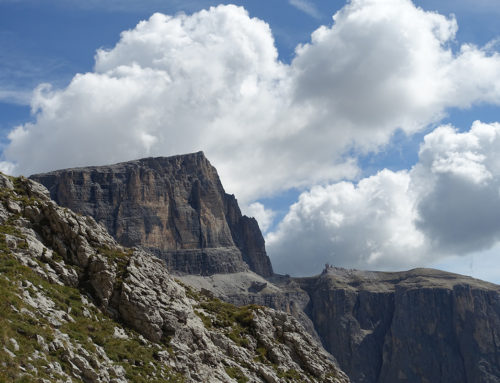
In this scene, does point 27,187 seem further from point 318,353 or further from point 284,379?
point 318,353

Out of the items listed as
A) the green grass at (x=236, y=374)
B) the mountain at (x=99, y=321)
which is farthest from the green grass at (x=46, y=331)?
the green grass at (x=236, y=374)

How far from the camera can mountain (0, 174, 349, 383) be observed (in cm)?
4944

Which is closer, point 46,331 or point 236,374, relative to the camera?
point 46,331

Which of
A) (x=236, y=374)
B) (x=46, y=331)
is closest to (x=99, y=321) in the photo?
(x=46, y=331)

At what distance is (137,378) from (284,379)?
26.9 metres

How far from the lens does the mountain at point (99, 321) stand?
162 ft

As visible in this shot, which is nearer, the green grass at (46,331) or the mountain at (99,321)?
the green grass at (46,331)

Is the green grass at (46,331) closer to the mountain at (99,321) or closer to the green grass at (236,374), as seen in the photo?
the mountain at (99,321)

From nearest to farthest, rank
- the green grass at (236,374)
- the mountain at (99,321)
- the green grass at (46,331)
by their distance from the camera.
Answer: the green grass at (46,331) → the mountain at (99,321) → the green grass at (236,374)

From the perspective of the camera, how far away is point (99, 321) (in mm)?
60281

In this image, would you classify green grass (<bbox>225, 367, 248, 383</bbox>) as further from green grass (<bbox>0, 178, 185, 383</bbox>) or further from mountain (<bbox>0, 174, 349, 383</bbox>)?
green grass (<bbox>0, 178, 185, 383</bbox>)

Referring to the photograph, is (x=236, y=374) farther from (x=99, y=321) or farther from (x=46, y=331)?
(x=46, y=331)

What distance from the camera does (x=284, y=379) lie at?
252ft

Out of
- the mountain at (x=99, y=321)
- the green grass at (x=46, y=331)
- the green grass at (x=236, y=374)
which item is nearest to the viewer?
the green grass at (x=46, y=331)
